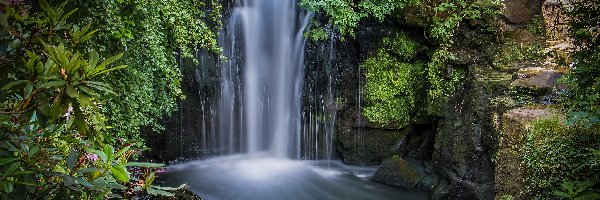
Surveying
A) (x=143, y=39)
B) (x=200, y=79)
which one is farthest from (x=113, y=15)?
(x=200, y=79)

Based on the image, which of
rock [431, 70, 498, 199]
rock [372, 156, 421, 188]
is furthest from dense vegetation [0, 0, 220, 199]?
rock [431, 70, 498, 199]

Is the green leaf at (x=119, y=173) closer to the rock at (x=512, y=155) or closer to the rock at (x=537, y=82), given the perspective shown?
the rock at (x=512, y=155)

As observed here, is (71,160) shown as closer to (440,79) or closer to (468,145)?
(468,145)

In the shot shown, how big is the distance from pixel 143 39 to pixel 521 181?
4.89m

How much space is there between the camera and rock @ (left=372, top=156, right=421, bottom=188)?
27.1ft

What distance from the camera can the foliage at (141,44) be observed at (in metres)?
5.29

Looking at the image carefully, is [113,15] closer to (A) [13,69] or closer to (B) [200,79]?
(A) [13,69]

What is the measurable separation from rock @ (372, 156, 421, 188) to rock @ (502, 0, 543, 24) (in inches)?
138

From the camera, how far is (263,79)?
400 inches

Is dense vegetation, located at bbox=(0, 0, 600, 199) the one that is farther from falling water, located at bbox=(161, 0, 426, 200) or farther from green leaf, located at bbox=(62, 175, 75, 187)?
falling water, located at bbox=(161, 0, 426, 200)

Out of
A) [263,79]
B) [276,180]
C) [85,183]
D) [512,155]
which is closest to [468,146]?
[512,155]

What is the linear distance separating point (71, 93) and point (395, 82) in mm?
8300

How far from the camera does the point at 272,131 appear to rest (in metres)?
10.4

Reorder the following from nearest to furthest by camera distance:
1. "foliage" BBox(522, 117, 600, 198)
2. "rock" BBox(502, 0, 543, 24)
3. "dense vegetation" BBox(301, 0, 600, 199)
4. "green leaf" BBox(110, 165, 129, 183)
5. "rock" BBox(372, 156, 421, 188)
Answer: "green leaf" BBox(110, 165, 129, 183)
"foliage" BBox(522, 117, 600, 198)
"rock" BBox(372, 156, 421, 188)
"dense vegetation" BBox(301, 0, 600, 199)
"rock" BBox(502, 0, 543, 24)
